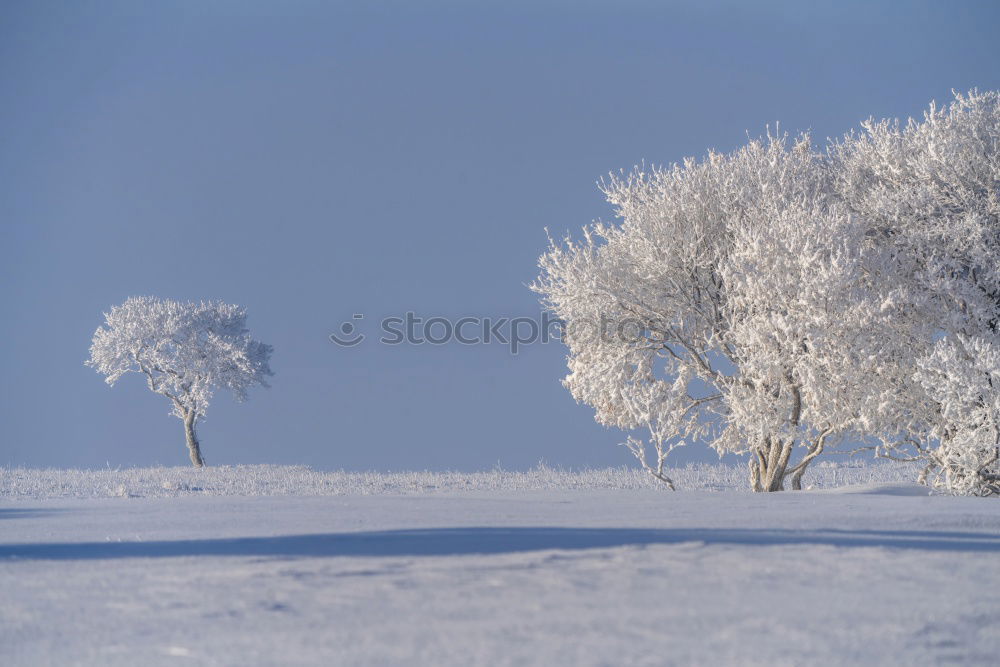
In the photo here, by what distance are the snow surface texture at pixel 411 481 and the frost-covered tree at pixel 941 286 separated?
3783 mm

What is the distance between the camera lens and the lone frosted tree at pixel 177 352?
35000 mm

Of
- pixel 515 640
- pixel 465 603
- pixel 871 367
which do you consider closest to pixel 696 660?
pixel 515 640

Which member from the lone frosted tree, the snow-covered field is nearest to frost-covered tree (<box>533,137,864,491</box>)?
the snow-covered field

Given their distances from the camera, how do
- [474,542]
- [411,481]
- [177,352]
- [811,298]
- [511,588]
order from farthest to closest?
[177,352], [411,481], [811,298], [474,542], [511,588]

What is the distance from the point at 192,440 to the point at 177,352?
146 inches

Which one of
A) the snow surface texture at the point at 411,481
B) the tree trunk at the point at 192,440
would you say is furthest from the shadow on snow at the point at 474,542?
the tree trunk at the point at 192,440

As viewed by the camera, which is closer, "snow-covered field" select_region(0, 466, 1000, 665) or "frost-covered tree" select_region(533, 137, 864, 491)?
"snow-covered field" select_region(0, 466, 1000, 665)

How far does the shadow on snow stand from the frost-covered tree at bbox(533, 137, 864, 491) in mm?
10179

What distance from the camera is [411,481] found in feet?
71.0

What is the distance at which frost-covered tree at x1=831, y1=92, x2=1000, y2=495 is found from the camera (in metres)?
16.5

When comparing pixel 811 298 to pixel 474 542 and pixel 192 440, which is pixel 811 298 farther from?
pixel 192 440

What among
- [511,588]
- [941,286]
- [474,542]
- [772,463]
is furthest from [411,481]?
[511,588]

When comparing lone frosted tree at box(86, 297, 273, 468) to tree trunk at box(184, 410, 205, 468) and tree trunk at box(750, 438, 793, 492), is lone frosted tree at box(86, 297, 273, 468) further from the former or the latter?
tree trunk at box(750, 438, 793, 492)

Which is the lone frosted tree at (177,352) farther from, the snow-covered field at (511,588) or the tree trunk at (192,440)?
the snow-covered field at (511,588)
